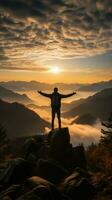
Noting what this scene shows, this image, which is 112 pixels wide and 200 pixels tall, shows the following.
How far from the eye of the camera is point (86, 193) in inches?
734

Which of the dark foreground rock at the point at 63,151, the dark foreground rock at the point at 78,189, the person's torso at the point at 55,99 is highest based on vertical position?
the person's torso at the point at 55,99

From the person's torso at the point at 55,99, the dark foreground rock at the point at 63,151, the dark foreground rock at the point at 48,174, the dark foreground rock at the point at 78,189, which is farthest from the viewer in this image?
the dark foreground rock at the point at 63,151

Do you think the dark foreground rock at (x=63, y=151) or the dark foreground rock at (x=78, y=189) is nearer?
the dark foreground rock at (x=78, y=189)

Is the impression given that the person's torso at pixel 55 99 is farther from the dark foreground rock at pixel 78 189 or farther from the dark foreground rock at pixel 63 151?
the dark foreground rock at pixel 78 189

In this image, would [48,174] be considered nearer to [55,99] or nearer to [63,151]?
[63,151]

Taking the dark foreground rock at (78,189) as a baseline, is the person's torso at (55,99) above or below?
above

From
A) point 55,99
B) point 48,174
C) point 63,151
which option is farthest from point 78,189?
point 55,99

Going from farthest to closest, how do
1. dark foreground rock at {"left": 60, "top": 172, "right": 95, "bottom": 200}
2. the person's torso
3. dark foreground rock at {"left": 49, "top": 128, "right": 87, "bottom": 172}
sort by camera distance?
dark foreground rock at {"left": 49, "top": 128, "right": 87, "bottom": 172} → the person's torso → dark foreground rock at {"left": 60, "top": 172, "right": 95, "bottom": 200}

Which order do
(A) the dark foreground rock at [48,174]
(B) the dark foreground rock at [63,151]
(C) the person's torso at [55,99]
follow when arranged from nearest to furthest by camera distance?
1. (A) the dark foreground rock at [48,174]
2. (C) the person's torso at [55,99]
3. (B) the dark foreground rock at [63,151]

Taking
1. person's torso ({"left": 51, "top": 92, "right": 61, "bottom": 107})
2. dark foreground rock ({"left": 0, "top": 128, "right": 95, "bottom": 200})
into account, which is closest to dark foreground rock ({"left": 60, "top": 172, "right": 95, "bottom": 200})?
dark foreground rock ({"left": 0, "top": 128, "right": 95, "bottom": 200})

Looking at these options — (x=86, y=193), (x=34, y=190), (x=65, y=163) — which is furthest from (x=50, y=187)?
(x=65, y=163)

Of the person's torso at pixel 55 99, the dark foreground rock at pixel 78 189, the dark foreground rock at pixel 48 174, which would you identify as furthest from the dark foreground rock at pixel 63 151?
the dark foreground rock at pixel 78 189

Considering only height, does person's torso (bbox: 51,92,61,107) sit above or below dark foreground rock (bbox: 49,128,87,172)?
above

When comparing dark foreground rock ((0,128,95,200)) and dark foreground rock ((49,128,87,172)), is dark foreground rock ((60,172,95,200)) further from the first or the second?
dark foreground rock ((49,128,87,172))
